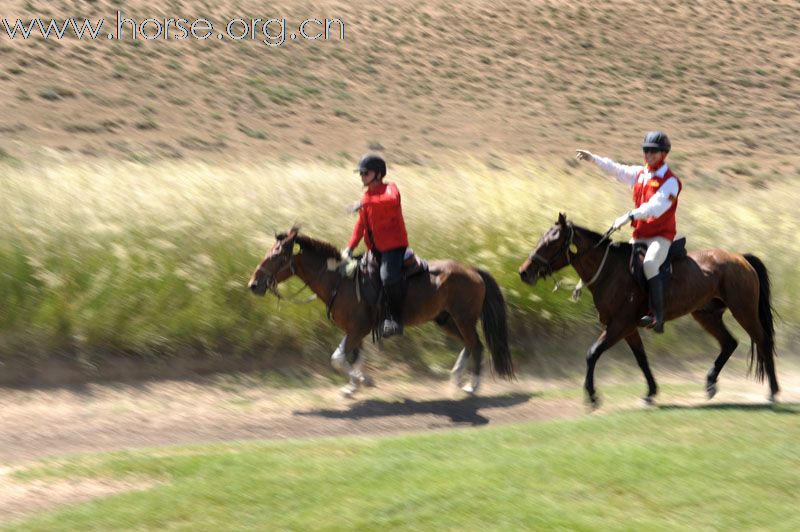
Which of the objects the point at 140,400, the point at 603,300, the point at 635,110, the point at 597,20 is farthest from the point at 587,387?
the point at 597,20

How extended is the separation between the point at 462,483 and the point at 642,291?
5070 mm

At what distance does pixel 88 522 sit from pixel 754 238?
13.8 meters

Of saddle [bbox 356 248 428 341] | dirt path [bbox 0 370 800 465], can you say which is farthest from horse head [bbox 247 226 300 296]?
dirt path [bbox 0 370 800 465]

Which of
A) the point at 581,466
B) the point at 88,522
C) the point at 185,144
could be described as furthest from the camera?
the point at 185,144

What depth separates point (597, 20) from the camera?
59156mm

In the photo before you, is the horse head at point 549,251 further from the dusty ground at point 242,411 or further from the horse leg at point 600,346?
the dusty ground at point 242,411

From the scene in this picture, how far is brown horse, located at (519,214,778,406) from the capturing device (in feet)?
41.3

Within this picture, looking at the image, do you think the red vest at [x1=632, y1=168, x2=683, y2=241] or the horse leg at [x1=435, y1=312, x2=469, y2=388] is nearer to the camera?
the red vest at [x1=632, y1=168, x2=683, y2=241]

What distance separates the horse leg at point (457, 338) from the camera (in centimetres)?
1384

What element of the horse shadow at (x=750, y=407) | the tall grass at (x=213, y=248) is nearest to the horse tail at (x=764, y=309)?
the horse shadow at (x=750, y=407)

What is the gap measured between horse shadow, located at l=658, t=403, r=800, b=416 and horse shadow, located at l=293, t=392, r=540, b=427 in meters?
1.89

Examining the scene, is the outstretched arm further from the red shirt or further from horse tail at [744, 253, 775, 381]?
the red shirt

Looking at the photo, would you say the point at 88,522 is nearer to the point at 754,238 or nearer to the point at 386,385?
the point at 386,385

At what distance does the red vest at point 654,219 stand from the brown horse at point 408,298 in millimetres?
1949
